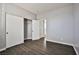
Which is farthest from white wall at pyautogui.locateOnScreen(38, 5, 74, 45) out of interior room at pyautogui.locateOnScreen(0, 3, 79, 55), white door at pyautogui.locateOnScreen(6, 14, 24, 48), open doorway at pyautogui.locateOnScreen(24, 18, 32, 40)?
white door at pyautogui.locateOnScreen(6, 14, 24, 48)

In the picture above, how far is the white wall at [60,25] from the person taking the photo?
427 centimetres

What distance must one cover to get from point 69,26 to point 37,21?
3.08 m

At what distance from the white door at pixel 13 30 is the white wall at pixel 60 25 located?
2.29 m

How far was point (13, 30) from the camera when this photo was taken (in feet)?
13.3

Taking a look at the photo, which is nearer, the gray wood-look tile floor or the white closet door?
the gray wood-look tile floor

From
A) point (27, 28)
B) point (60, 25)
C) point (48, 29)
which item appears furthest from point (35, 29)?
point (60, 25)

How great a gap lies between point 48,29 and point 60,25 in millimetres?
1209

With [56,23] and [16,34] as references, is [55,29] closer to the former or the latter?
[56,23]

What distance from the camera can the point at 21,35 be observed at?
4836mm

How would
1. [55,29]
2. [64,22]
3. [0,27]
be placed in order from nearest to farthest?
[0,27]
[64,22]
[55,29]

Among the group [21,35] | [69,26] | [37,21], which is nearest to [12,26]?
[21,35]

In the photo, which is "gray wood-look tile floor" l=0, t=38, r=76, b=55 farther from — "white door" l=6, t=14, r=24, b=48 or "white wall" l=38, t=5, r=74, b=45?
"white wall" l=38, t=5, r=74, b=45

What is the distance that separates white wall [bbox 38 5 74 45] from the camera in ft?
14.0

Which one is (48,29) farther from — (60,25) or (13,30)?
(13,30)
